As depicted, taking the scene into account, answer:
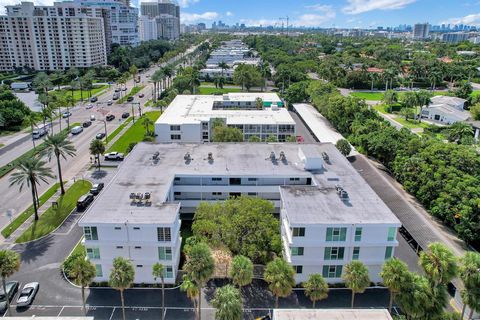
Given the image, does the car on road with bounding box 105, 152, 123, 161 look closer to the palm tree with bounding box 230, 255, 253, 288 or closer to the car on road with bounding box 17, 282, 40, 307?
the car on road with bounding box 17, 282, 40, 307

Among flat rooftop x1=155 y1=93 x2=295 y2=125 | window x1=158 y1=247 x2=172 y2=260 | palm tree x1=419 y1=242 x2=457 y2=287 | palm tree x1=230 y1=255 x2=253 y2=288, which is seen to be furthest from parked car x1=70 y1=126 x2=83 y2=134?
palm tree x1=419 y1=242 x2=457 y2=287

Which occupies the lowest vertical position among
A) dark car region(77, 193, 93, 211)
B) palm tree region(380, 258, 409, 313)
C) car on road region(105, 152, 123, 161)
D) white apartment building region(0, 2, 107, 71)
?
dark car region(77, 193, 93, 211)

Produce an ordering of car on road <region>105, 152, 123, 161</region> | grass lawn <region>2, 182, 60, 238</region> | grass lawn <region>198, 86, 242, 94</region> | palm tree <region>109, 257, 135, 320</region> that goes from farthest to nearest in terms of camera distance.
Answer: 1. grass lawn <region>198, 86, 242, 94</region>
2. car on road <region>105, 152, 123, 161</region>
3. grass lawn <region>2, 182, 60, 238</region>
4. palm tree <region>109, 257, 135, 320</region>

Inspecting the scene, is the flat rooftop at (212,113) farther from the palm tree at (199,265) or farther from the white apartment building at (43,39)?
the white apartment building at (43,39)

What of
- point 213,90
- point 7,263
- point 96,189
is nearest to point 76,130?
point 96,189

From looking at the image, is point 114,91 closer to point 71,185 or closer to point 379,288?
point 71,185

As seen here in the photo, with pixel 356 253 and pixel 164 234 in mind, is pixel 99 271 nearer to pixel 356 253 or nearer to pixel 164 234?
pixel 164 234

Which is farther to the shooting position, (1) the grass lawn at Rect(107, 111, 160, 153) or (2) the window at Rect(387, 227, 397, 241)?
(1) the grass lawn at Rect(107, 111, 160, 153)
